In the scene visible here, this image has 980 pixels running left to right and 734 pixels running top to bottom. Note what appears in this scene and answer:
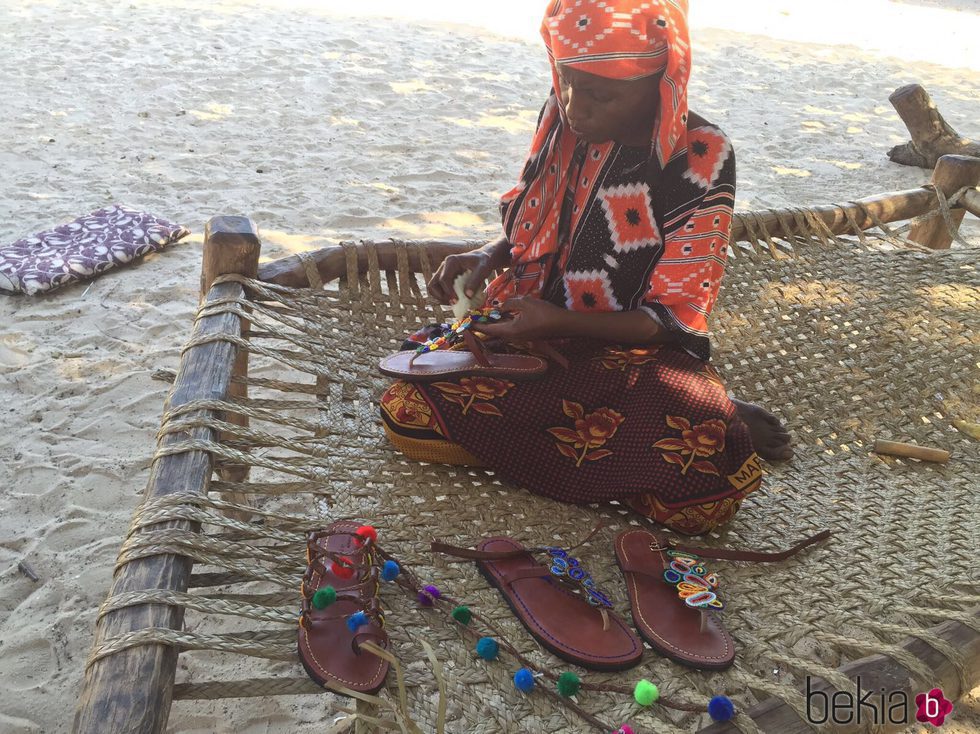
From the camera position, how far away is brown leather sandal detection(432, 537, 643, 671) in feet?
4.16

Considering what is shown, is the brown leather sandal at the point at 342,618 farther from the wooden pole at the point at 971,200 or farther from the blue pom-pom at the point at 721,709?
the wooden pole at the point at 971,200

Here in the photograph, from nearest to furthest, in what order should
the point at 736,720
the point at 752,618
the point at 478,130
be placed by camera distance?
the point at 736,720, the point at 752,618, the point at 478,130

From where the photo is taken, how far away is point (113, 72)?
16.4 feet

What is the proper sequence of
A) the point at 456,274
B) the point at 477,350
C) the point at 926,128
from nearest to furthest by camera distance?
1. the point at 477,350
2. the point at 456,274
3. the point at 926,128

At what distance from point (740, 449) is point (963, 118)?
4851 mm

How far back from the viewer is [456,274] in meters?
1.82

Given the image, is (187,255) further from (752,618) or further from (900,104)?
(900,104)

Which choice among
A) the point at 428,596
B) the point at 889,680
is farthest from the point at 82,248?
the point at 889,680

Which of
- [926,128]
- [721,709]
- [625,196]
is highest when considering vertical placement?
[625,196]

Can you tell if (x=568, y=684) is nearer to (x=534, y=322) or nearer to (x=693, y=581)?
(x=693, y=581)

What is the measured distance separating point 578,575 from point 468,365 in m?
0.47

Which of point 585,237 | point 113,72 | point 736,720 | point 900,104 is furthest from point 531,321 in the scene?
point 113,72

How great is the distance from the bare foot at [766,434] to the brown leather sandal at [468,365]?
20.3 inches

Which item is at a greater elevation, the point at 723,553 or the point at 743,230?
the point at 743,230
